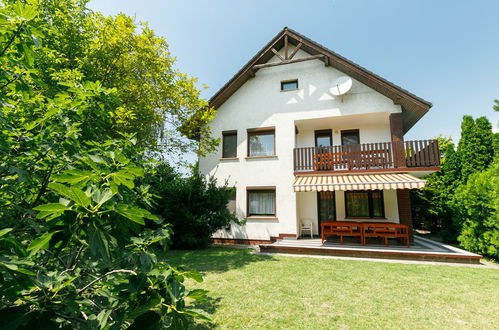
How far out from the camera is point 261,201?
575 inches

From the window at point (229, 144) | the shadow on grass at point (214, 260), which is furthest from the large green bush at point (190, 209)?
the window at point (229, 144)

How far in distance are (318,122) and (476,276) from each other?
10912 millimetres

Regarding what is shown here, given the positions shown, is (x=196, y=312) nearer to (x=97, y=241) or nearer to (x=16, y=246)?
(x=97, y=241)

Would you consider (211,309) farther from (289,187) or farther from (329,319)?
(289,187)

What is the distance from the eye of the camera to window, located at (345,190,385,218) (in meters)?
14.1

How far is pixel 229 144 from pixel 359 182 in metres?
9.29

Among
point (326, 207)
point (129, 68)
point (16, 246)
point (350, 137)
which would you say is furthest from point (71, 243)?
point (350, 137)

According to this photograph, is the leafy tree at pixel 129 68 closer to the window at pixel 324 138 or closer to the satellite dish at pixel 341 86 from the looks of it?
the satellite dish at pixel 341 86

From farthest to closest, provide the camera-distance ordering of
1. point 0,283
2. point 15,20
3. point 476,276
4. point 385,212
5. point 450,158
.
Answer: point 450,158, point 385,212, point 476,276, point 15,20, point 0,283

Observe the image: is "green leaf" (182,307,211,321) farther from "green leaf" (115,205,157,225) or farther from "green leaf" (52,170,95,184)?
"green leaf" (52,170,95,184)

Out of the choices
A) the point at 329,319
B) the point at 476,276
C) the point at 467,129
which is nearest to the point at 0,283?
the point at 329,319

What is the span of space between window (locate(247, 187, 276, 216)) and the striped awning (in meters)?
2.39

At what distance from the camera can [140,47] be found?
9.70 m

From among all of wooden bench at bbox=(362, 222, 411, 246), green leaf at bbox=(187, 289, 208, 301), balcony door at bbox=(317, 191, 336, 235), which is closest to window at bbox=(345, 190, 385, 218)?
balcony door at bbox=(317, 191, 336, 235)
